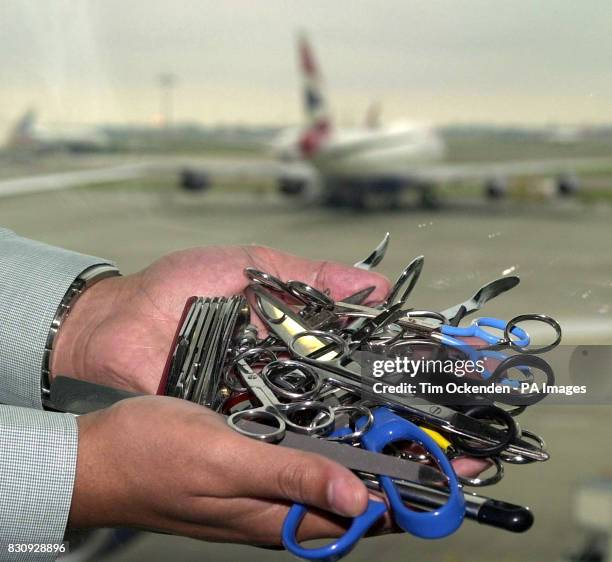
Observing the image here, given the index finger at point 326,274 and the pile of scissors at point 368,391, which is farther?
the index finger at point 326,274

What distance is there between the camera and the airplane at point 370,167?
2.84ft

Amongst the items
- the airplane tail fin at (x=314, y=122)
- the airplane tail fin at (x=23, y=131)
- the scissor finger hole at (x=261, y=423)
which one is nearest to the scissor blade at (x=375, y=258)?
the scissor finger hole at (x=261, y=423)

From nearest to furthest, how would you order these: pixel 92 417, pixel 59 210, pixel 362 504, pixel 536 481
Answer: pixel 362 504 < pixel 92 417 < pixel 536 481 < pixel 59 210

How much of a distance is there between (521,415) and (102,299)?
367mm

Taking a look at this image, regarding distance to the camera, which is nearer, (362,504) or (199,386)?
(362,504)

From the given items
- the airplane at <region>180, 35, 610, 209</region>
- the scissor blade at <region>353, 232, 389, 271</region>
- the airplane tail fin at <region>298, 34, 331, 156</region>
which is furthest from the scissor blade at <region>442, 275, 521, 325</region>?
the airplane tail fin at <region>298, 34, 331, 156</region>

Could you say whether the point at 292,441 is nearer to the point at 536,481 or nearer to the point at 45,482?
the point at 45,482

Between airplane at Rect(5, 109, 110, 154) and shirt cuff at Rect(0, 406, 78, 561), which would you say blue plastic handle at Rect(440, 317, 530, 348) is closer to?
shirt cuff at Rect(0, 406, 78, 561)

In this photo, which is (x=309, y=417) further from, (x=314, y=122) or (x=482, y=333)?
(x=314, y=122)

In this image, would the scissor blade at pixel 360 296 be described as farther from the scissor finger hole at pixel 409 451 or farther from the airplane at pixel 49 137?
the airplane at pixel 49 137

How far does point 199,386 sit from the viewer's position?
1.63 feet

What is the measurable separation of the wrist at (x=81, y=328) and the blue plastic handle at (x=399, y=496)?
296 millimetres

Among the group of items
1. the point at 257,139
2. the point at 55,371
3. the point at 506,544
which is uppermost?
the point at 257,139

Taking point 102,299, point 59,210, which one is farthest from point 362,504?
point 59,210
